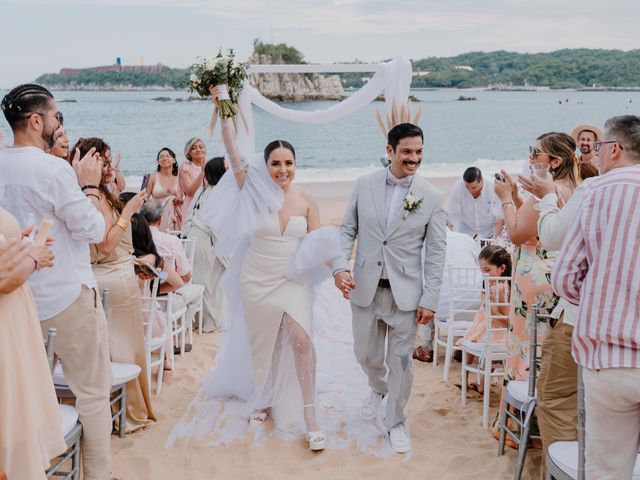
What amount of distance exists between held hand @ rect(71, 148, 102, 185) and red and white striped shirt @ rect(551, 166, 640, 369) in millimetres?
2619

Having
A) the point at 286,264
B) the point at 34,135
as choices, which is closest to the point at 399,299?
the point at 286,264

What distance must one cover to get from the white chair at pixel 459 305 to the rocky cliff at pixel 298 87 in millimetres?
65914

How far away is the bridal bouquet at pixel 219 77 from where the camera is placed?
4.60 meters

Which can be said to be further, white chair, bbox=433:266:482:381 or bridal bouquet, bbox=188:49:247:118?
white chair, bbox=433:266:482:381

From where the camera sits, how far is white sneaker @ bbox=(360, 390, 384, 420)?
16.5 ft

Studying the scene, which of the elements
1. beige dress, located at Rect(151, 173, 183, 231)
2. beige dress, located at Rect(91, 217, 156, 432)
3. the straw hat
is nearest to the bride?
beige dress, located at Rect(91, 217, 156, 432)

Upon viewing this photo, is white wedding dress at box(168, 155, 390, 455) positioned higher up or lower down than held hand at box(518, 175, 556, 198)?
lower down

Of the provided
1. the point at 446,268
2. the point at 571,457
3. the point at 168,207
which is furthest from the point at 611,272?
the point at 168,207

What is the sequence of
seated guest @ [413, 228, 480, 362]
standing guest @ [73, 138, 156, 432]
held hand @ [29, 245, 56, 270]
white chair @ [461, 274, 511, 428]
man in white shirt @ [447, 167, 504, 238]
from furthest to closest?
1. man in white shirt @ [447, 167, 504, 238]
2. seated guest @ [413, 228, 480, 362]
3. white chair @ [461, 274, 511, 428]
4. standing guest @ [73, 138, 156, 432]
5. held hand @ [29, 245, 56, 270]

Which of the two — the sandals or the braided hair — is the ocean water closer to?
the sandals

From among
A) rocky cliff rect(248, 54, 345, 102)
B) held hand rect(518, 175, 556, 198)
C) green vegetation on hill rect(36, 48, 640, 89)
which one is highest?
green vegetation on hill rect(36, 48, 640, 89)

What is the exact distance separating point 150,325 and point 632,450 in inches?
140

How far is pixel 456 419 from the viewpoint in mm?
5102

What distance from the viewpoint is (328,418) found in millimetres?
5066
